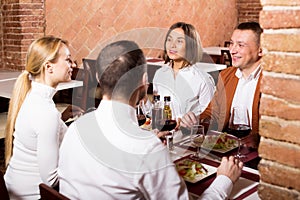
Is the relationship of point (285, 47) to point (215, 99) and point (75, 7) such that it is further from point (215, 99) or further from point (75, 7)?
point (75, 7)

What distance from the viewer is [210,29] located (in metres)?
7.83

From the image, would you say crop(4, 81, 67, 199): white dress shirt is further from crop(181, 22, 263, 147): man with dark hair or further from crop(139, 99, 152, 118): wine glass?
crop(181, 22, 263, 147): man with dark hair

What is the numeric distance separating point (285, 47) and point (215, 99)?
A: 1851mm

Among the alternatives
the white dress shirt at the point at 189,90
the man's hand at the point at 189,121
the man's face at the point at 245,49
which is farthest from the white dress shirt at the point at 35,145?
the man's face at the point at 245,49

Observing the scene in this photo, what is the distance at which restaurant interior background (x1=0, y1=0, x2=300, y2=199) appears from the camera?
1058 millimetres

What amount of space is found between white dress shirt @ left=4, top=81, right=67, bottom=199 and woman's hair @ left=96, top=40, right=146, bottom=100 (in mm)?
531

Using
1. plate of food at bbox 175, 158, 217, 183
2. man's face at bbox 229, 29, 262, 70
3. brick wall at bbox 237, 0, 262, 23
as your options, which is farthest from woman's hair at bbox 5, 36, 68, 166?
brick wall at bbox 237, 0, 262, 23

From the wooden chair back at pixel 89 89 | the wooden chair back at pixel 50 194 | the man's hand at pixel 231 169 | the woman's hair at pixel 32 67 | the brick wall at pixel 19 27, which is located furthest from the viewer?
the brick wall at pixel 19 27

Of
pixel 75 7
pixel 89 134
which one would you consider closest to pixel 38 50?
pixel 89 134

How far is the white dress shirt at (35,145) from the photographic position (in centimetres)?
188

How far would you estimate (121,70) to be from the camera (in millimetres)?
1448

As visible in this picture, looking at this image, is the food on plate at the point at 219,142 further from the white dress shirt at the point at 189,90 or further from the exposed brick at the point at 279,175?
the exposed brick at the point at 279,175

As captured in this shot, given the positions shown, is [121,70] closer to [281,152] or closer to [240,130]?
[281,152]

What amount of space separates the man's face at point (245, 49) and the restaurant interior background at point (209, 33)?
61.6 inches
